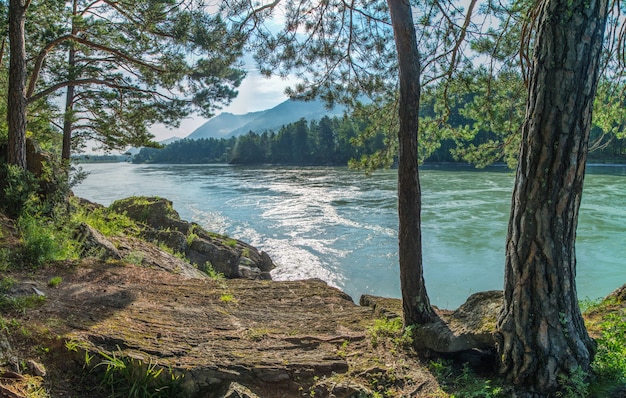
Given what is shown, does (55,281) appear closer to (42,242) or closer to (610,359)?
(42,242)

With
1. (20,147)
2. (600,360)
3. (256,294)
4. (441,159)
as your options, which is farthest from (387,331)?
(441,159)

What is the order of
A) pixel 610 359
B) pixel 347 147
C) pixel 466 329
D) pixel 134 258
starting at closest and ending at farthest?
1. pixel 610 359
2. pixel 466 329
3. pixel 134 258
4. pixel 347 147

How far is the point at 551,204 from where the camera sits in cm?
276

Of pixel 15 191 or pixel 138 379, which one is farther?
pixel 15 191

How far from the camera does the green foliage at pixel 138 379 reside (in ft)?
9.52

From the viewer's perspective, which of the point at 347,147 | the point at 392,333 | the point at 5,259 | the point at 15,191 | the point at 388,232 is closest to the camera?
the point at 392,333

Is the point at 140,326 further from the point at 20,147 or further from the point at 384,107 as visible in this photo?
the point at 20,147

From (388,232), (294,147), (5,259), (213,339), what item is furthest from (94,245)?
(294,147)

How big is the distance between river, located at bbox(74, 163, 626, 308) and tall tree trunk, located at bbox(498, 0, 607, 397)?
364cm

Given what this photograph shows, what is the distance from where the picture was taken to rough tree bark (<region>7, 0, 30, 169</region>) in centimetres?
693

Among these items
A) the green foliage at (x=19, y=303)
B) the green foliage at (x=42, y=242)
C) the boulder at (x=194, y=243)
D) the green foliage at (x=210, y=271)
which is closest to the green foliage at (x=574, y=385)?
the green foliage at (x=19, y=303)

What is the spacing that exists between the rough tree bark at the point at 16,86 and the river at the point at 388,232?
13.7 feet

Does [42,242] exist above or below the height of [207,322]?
above

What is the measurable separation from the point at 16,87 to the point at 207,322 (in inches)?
242
